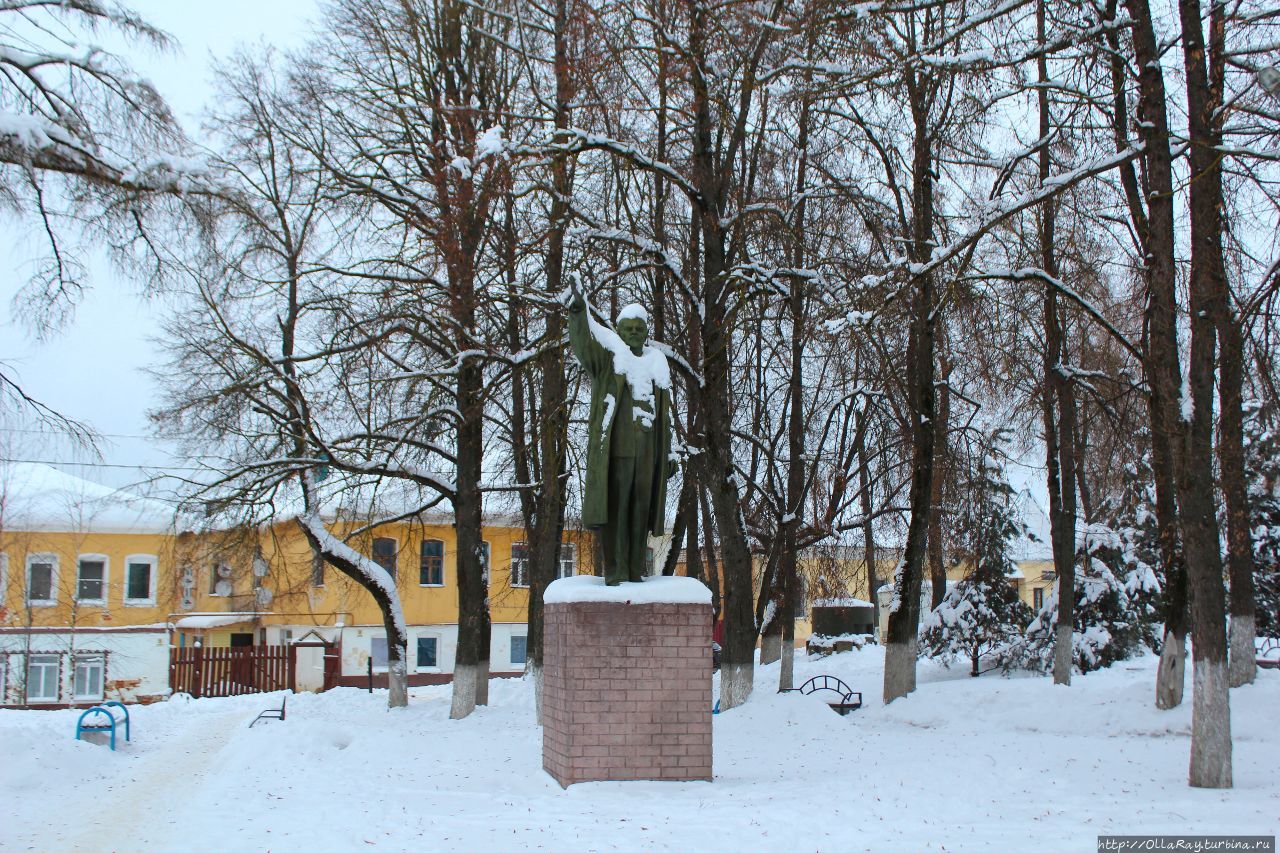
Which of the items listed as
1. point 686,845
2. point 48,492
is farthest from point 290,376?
point 48,492

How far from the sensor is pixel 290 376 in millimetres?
16391

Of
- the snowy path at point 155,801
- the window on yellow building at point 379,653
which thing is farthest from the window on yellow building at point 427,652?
the snowy path at point 155,801

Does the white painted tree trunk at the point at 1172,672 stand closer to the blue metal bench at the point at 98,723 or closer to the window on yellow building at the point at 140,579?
the blue metal bench at the point at 98,723

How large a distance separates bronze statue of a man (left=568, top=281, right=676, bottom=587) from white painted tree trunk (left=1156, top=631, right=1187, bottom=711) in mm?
7746

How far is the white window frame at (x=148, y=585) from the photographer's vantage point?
29.7 meters

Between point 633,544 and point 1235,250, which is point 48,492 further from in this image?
point 1235,250

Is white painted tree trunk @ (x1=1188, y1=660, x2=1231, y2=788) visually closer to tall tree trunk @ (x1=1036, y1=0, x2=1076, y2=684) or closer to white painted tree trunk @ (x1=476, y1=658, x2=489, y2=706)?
tall tree trunk @ (x1=1036, y1=0, x2=1076, y2=684)

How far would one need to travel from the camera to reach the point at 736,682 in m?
14.9

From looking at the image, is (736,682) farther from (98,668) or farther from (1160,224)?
(98,668)

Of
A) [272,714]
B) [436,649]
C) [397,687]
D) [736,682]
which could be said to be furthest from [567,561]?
[736,682]

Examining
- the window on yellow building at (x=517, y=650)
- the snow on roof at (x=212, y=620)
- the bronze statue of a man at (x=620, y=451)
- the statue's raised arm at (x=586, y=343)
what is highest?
the statue's raised arm at (x=586, y=343)

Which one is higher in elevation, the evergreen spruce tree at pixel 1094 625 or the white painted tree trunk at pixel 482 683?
the evergreen spruce tree at pixel 1094 625

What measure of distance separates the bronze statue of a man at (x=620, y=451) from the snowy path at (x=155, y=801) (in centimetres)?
405

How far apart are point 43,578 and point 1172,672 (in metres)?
27.0
